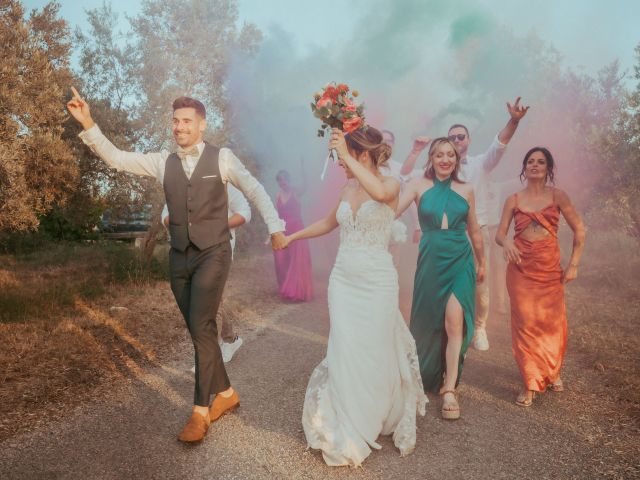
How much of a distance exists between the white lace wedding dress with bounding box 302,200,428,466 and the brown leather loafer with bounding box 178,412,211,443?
0.73m

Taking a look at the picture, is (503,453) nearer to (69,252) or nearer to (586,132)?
(586,132)

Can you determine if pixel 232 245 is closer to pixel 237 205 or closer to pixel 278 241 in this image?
pixel 237 205

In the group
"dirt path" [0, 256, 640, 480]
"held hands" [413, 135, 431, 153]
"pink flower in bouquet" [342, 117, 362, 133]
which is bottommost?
"dirt path" [0, 256, 640, 480]

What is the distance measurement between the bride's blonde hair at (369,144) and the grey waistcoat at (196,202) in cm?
105

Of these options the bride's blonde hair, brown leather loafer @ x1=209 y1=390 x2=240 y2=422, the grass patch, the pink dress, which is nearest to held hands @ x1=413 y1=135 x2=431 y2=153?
the bride's blonde hair

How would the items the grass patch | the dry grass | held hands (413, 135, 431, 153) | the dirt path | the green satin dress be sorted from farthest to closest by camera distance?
the grass patch, held hands (413, 135, 431, 153), the green satin dress, the dry grass, the dirt path

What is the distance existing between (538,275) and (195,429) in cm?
324

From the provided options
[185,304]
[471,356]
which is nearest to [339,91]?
[185,304]

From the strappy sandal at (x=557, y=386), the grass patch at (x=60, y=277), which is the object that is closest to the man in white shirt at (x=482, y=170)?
the strappy sandal at (x=557, y=386)

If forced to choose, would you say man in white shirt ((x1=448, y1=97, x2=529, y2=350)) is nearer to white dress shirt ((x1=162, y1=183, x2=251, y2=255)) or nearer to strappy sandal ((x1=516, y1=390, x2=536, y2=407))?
strappy sandal ((x1=516, y1=390, x2=536, y2=407))

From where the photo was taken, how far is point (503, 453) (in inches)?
130

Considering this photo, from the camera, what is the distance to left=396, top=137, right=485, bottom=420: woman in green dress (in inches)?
171

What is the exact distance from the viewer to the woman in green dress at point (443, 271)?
14.3 feet

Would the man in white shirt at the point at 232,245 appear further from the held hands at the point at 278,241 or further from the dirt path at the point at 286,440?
the held hands at the point at 278,241
